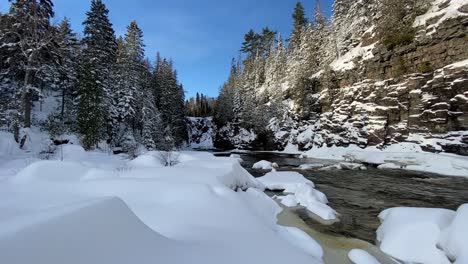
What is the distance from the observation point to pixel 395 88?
31.7 m

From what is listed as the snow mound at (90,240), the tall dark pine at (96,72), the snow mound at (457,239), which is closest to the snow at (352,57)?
the tall dark pine at (96,72)

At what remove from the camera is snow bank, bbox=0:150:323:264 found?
9.38 ft

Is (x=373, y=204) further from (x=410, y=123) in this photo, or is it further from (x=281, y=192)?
(x=410, y=123)

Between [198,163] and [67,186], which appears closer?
[67,186]

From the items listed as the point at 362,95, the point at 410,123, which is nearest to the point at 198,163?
the point at 410,123

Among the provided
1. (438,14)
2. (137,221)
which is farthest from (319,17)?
(137,221)

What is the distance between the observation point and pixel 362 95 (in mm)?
35562

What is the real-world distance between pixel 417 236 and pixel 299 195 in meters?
5.34

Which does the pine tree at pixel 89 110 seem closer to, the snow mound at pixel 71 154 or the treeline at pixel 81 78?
the treeline at pixel 81 78

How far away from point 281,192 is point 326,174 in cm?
754

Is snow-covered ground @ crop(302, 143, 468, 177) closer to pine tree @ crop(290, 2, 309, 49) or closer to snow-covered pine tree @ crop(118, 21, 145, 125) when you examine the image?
snow-covered pine tree @ crop(118, 21, 145, 125)

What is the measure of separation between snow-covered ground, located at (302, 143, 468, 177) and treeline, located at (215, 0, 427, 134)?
12.5 metres

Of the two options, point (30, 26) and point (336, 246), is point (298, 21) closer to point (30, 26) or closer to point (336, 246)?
point (30, 26)

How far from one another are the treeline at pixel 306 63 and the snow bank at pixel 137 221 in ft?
110
